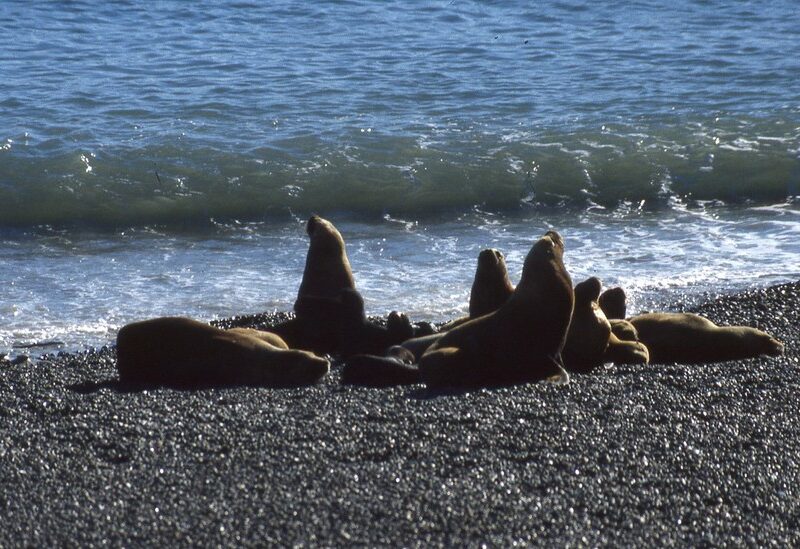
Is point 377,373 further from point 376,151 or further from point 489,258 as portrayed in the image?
point 376,151

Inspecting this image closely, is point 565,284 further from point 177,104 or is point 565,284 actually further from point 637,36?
point 637,36

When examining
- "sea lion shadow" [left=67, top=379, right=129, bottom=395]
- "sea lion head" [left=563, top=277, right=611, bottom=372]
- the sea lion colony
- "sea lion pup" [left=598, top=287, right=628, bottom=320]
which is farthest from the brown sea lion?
"sea lion shadow" [left=67, top=379, right=129, bottom=395]

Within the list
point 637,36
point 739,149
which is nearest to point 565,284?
point 739,149

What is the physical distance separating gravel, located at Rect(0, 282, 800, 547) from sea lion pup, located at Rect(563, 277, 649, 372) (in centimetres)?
34

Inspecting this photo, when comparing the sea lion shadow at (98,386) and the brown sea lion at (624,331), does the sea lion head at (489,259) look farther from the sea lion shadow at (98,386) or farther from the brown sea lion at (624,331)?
the sea lion shadow at (98,386)

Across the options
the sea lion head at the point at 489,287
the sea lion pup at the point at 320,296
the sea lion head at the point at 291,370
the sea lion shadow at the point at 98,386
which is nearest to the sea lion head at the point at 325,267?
the sea lion pup at the point at 320,296

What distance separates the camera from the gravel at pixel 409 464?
4.29 m

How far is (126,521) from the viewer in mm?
4332

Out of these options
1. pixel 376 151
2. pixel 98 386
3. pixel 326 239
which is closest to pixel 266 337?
pixel 98 386

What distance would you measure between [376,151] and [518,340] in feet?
28.0

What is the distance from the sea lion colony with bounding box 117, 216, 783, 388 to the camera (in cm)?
655

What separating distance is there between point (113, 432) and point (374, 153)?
31.7 feet

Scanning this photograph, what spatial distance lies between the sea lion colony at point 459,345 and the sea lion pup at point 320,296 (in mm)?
13

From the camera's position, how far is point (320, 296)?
8109 millimetres
